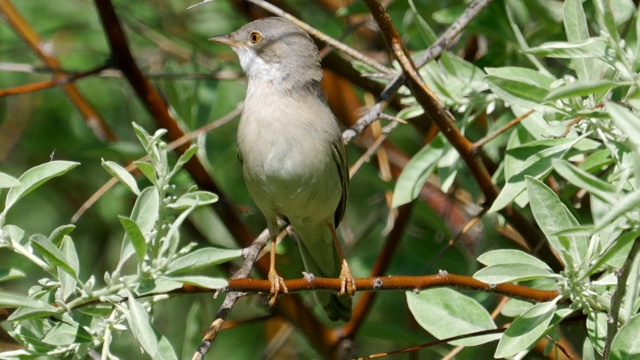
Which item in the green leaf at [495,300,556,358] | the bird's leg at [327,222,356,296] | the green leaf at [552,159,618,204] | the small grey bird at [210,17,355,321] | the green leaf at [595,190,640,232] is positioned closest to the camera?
the green leaf at [595,190,640,232]

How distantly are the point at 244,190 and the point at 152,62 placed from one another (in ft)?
4.78

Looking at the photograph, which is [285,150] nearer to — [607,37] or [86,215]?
[607,37]

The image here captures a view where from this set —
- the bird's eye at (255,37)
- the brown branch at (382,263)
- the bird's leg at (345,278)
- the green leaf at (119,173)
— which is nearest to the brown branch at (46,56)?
→ the bird's eye at (255,37)

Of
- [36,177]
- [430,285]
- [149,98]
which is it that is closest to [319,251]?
[149,98]

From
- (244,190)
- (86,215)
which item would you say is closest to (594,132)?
(244,190)

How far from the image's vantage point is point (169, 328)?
5922mm

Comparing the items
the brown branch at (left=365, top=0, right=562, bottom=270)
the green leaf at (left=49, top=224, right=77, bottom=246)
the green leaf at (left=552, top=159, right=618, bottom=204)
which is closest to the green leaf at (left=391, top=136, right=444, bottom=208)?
the brown branch at (left=365, top=0, right=562, bottom=270)

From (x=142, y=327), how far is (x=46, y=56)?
283 centimetres

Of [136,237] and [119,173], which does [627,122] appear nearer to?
[136,237]

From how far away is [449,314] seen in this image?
327cm

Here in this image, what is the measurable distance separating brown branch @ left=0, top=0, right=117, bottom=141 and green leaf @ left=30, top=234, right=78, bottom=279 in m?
2.28

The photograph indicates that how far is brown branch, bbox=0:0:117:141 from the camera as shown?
4.63 metres

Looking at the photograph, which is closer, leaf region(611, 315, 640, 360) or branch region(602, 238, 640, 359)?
branch region(602, 238, 640, 359)

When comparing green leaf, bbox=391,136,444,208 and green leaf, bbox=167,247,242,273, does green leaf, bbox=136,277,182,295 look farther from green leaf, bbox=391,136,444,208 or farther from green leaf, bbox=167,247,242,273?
green leaf, bbox=391,136,444,208
